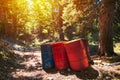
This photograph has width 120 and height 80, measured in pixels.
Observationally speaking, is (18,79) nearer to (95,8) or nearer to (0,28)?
(95,8)

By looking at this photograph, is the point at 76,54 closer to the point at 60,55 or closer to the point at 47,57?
the point at 60,55

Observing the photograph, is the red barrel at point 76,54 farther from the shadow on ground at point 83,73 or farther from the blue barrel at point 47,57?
the blue barrel at point 47,57

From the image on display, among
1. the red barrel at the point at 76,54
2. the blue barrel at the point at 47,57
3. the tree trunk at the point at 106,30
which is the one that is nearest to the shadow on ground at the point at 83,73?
the red barrel at the point at 76,54

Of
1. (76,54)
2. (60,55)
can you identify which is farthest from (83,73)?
(60,55)

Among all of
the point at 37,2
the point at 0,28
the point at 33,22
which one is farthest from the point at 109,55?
the point at 33,22

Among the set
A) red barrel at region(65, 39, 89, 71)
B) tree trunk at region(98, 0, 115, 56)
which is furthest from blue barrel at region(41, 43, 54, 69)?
tree trunk at region(98, 0, 115, 56)

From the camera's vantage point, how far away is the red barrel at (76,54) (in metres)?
8.71

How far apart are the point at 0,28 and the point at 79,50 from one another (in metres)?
22.1

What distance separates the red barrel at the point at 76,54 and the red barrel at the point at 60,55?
0.40 m

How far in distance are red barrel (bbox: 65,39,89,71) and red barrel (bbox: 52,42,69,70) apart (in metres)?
0.40

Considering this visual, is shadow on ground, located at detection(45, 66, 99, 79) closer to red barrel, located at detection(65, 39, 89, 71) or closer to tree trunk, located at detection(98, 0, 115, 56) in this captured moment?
red barrel, located at detection(65, 39, 89, 71)

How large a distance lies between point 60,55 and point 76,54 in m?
0.86

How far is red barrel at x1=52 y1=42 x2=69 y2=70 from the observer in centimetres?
934

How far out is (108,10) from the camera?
1278cm
